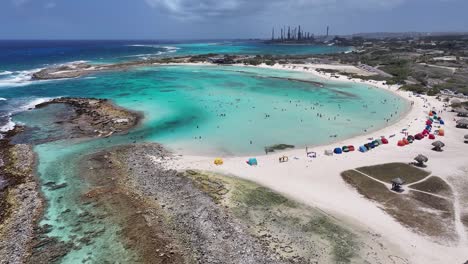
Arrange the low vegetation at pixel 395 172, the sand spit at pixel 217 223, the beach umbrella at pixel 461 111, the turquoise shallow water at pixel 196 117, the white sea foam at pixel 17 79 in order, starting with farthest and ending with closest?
the white sea foam at pixel 17 79, the beach umbrella at pixel 461 111, the low vegetation at pixel 395 172, the turquoise shallow water at pixel 196 117, the sand spit at pixel 217 223

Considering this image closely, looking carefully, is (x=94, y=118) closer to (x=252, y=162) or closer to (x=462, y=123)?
(x=252, y=162)

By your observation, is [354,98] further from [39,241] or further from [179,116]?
[39,241]

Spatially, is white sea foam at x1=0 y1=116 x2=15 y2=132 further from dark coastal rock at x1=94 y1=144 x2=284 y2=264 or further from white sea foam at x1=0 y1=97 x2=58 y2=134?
dark coastal rock at x1=94 y1=144 x2=284 y2=264

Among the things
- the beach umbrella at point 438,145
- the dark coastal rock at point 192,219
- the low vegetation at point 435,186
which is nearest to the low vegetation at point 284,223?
the dark coastal rock at point 192,219

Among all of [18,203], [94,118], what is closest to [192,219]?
[18,203]

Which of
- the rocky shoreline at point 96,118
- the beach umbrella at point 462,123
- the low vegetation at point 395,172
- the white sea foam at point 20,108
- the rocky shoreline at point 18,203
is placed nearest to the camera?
the rocky shoreline at point 18,203

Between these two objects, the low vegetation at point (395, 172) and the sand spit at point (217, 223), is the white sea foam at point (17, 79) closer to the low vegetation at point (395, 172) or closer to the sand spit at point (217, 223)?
the sand spit at point (217, 223)
